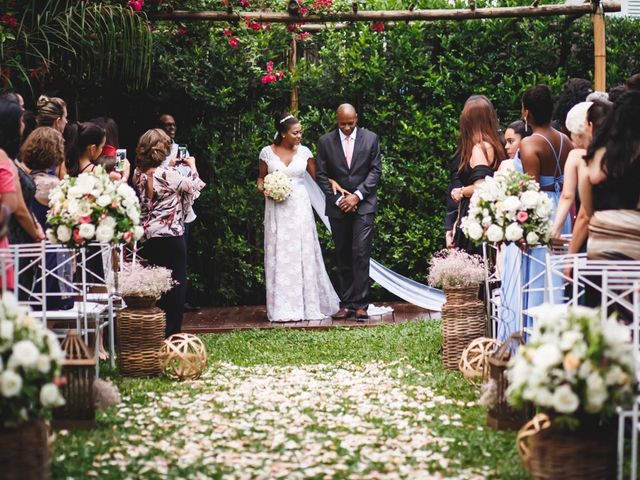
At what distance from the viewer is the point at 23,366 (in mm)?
4008

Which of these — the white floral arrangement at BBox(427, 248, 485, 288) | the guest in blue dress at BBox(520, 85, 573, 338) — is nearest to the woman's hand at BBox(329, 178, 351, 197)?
the white floral arrangement at BBox(427, 248, 485, 288)

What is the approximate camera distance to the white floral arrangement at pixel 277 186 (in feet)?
33.1

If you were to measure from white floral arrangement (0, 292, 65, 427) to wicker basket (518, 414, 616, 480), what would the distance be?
6.61ft

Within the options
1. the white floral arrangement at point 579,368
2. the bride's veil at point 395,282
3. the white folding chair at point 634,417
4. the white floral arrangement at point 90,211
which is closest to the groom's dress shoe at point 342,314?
the bride's veil at point 395,282

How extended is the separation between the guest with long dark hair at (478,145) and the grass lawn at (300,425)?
1.44 metres

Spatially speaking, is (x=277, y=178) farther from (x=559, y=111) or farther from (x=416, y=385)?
(x=416, y=385)

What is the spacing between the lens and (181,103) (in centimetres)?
1113

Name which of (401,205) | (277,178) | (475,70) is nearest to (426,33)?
(475,70)

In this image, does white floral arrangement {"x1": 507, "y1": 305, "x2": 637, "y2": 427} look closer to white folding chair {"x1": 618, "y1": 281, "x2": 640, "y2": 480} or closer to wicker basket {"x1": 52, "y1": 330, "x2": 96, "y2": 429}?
white folding chair {"x1": 618, "y1": 281, "x2": 640, "y2": 480}

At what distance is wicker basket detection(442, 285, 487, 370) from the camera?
7.43 metres

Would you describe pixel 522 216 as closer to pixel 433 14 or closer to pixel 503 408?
pixel 503 408

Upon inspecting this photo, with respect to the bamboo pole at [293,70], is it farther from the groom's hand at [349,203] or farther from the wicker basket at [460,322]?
the wicker basket at [460,322]

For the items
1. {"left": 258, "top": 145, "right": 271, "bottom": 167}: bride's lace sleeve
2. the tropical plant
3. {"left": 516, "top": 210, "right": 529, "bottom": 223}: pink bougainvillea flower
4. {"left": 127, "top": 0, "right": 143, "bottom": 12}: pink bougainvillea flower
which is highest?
{"left": 127, "top": 0, "right": 143, "bottom": 12}: pink bougainvillea flower

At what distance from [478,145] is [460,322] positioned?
147 centimetres
